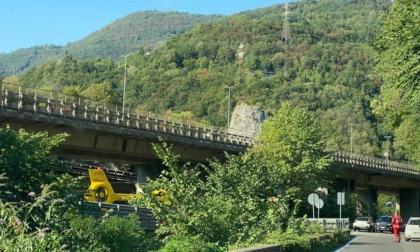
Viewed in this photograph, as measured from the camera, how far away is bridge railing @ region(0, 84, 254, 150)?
131 feet

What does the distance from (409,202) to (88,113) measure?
73.7m

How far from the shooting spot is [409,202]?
108m

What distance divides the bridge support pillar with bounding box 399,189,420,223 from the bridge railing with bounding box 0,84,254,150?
51.5m

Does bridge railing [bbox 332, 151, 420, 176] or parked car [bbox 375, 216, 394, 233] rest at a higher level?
bridge railing [bbox 332, 151, 420, 176]

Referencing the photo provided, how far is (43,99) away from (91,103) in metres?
8.40

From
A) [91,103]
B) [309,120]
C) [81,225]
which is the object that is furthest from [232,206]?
[309,120]

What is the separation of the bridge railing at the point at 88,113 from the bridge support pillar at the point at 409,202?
51.5 meters

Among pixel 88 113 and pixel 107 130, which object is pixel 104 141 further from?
pixel 88 113

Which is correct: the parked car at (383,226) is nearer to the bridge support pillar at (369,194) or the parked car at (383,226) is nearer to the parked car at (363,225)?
the parked car at (363,225)

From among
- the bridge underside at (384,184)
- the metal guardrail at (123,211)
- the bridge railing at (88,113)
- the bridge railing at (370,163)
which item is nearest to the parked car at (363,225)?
the bridge railing at (88,113)

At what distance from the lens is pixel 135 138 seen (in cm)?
5178

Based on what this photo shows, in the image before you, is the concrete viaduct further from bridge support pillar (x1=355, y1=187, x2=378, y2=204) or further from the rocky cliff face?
the rocky cliff face

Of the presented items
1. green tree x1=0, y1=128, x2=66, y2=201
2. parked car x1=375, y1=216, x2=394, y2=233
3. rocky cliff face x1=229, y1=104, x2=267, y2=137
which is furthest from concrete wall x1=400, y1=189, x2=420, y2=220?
green tree x1=0, y1=128, x2=66, y2=201

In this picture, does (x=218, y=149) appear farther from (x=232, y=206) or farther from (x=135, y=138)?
(x=232, y=206)
